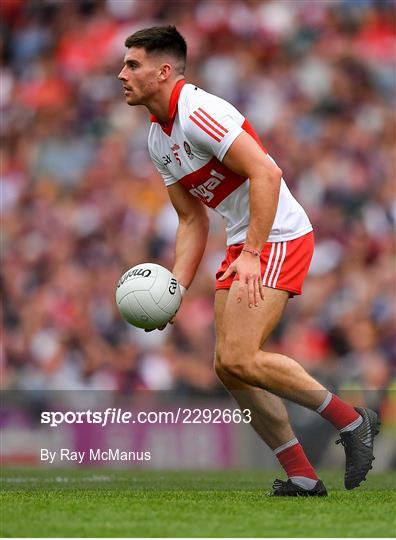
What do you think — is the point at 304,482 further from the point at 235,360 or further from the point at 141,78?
the point at 141,78

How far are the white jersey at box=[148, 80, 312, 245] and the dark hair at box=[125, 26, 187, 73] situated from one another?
0.59ft

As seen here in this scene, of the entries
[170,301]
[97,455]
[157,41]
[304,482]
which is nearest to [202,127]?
[157,41]

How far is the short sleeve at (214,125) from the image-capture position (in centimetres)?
533

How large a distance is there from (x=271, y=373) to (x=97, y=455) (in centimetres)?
377

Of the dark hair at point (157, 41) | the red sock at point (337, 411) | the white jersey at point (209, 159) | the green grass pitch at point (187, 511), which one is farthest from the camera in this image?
the dark hair at point (157, 41)

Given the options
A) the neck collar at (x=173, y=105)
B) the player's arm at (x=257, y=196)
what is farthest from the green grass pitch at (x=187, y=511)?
the neck collar at (x=173, y=105)

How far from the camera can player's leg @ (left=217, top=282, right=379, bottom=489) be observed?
212 inches

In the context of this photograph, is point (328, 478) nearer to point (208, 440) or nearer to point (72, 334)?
point (208, 440)

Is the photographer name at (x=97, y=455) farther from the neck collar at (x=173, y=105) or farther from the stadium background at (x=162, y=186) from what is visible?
the neck collar at (x=173, y=105)

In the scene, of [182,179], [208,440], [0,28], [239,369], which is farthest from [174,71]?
[0,28]

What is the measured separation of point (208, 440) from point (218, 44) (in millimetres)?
5935

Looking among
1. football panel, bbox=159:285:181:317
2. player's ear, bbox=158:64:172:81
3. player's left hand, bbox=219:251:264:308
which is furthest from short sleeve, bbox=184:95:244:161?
football panel, bbox=159:285:181:317

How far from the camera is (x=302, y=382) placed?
541 centimetres

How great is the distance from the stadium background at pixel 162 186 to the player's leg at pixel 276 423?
11.3 ft
